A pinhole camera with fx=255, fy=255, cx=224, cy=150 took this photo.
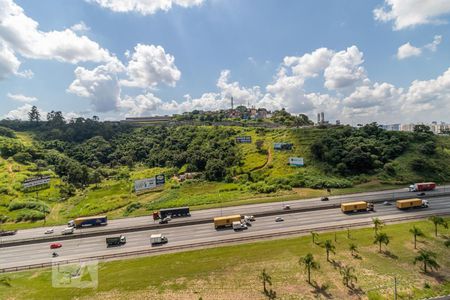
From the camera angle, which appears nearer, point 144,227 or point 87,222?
point 144,227

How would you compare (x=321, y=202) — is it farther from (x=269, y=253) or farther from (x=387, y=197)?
(x=269, y=253)

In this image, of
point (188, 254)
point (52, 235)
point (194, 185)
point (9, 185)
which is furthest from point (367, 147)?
point (9, 185)

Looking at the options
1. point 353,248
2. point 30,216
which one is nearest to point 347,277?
point 353,248

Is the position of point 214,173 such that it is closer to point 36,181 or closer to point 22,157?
point 36,181

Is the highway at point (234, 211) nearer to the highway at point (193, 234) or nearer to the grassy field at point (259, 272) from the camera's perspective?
the highway at point (193, 234)

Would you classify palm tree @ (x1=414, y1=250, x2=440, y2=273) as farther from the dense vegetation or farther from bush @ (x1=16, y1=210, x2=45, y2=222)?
bush @ (x1=16, y1=210, x2=45, y2=222)

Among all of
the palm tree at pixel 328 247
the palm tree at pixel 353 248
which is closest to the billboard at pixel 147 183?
the palm tree at pixel 328 247
